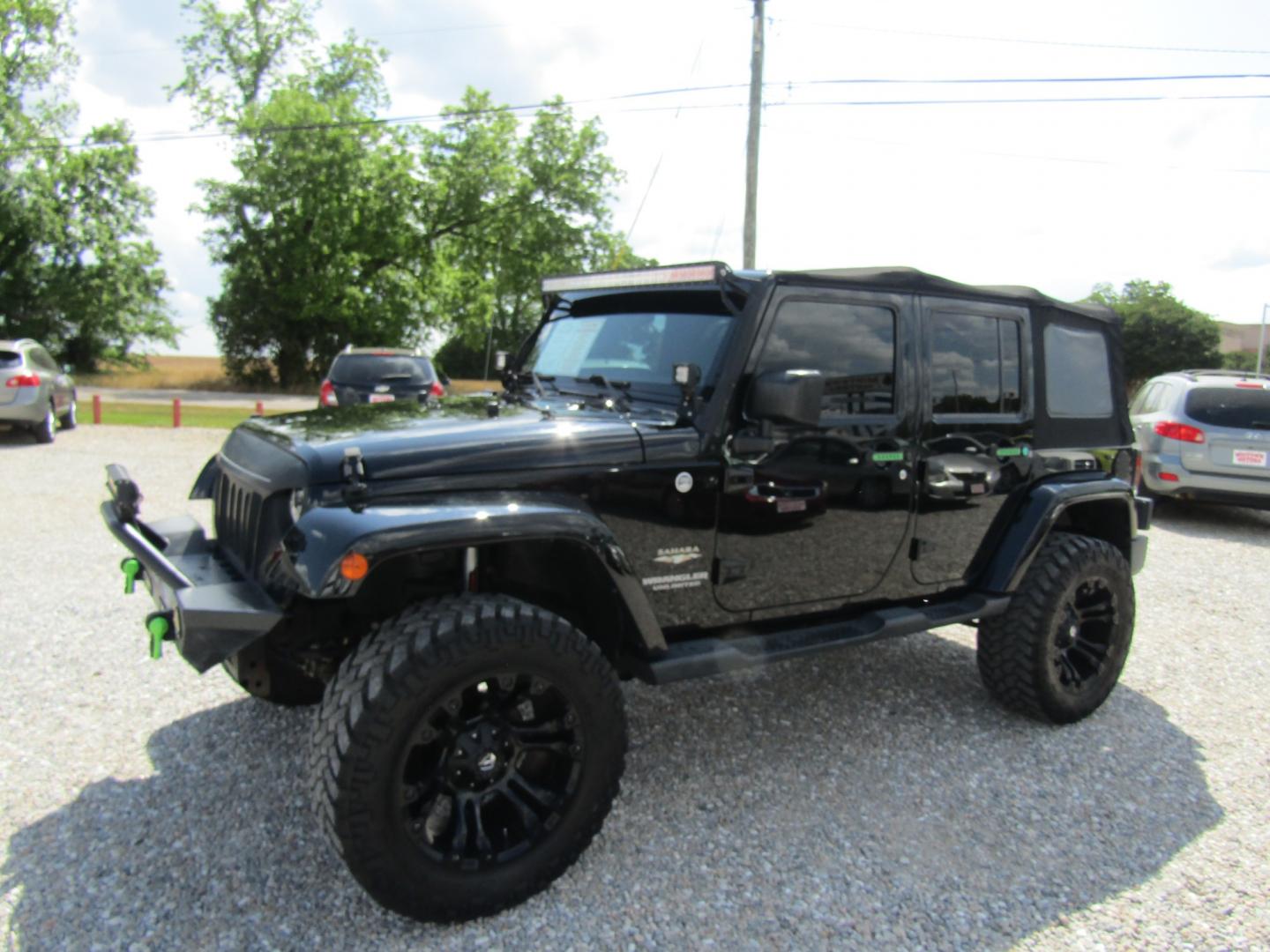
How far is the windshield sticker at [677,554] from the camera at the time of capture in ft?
10.00

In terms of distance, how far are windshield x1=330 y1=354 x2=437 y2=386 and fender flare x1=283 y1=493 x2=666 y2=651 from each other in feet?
32.8

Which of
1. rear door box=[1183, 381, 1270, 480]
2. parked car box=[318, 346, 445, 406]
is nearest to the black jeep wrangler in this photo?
rear door box=[1183, 381, 1270, 480]

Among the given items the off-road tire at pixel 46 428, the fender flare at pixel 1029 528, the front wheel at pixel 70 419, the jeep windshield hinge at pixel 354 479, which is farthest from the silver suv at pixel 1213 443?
the front wheel at pixel 70 419

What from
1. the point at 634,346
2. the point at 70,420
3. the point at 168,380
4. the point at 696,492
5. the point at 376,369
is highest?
the point at 168,380

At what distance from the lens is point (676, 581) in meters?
3.10

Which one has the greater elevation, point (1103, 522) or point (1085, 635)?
point (1103, 522)

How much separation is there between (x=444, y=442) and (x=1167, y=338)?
142 feet

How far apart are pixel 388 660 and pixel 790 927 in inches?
54.7

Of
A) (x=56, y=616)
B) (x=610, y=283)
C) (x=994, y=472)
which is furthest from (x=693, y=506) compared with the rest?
(x=56, y=616)

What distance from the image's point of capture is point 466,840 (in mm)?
2646

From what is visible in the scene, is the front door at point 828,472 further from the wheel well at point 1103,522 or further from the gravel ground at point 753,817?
the wheel well at point 1103,522

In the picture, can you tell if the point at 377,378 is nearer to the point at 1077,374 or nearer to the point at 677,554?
the point at 1077,374

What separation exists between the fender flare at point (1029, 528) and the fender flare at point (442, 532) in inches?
73.0

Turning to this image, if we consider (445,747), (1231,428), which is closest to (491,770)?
(445,747)
